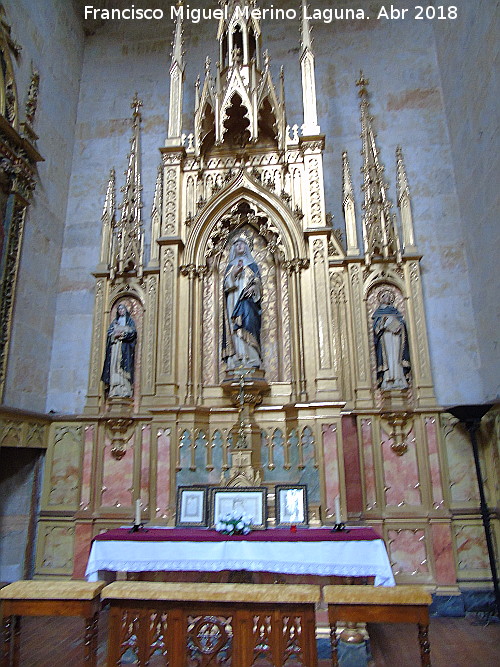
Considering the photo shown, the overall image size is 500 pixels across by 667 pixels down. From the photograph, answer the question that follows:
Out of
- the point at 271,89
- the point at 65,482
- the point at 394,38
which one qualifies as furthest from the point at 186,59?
the point at 65,482

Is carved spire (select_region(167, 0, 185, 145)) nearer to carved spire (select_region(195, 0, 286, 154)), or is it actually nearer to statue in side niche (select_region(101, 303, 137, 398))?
carved spire (select_region(195, 0, 286, 154))

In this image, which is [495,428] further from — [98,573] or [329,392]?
[98,573]

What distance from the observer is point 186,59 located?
1152 cm

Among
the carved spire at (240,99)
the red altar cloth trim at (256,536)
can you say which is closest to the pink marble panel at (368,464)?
the red altar cloth trim at (256,536)

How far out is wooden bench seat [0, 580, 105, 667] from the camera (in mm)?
4250

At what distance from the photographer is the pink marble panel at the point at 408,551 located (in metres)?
7.79

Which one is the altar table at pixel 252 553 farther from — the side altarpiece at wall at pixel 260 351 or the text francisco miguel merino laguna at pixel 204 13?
the text francisco miguel merino laguna at pixel 204 13

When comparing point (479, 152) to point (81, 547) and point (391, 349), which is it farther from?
point (81, 547)

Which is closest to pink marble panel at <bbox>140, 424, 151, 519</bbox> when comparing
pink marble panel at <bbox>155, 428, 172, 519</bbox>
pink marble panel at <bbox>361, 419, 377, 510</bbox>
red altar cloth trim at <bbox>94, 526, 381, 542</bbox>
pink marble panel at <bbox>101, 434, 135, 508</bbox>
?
pink marble panel at <bbox>101, 434, 135, 508</bbox>

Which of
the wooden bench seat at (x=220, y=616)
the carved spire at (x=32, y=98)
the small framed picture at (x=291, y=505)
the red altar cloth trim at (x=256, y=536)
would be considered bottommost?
the wooden bench seat at (x=220, y=616)

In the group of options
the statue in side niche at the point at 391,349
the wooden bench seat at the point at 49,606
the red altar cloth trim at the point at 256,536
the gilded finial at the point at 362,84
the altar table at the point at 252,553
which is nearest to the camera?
the wooden bench seat at the point at 49,606

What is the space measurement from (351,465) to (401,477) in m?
0.81

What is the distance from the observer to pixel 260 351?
8289 mm

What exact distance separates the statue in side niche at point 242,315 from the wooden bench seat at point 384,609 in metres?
4.37
